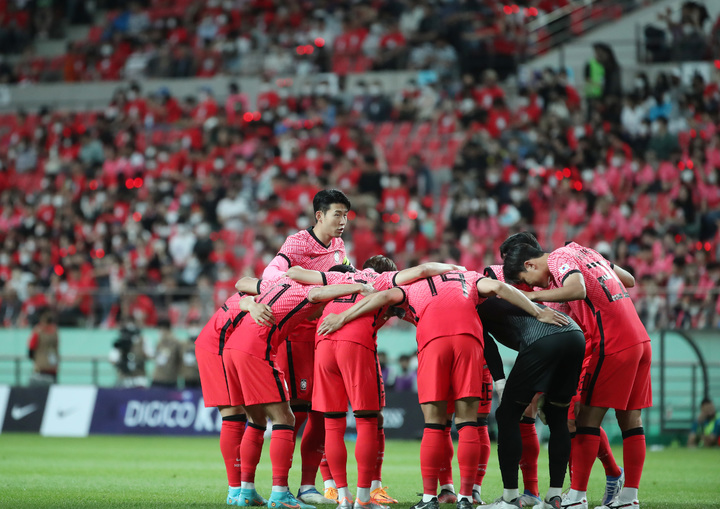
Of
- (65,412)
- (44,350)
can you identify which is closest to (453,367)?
(65,412)

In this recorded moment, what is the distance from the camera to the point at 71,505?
26.8 feet

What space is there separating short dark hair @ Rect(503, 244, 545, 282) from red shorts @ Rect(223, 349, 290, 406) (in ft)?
6.94

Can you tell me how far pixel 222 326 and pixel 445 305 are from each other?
2.26 m

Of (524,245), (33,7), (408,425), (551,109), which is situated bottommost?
(408,425)

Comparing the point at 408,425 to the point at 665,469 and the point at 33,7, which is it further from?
the point at 33,7

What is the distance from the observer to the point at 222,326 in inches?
348

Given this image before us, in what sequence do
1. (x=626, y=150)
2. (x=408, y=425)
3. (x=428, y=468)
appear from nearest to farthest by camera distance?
(x=428, y=468), (x=408, y=425), (x=626, y=150)

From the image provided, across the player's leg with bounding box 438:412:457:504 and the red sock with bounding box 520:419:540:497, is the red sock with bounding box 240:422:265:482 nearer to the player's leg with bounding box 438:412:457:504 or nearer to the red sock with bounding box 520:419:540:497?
the player's leg with bounding box 438:412:457:504

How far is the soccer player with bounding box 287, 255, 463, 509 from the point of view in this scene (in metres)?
7.70

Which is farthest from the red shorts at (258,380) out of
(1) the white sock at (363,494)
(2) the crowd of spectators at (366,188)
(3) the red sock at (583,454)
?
(2) the crowd of spectators at (366,188)

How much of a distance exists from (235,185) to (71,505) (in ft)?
49.6

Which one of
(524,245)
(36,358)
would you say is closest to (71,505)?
(524,245)

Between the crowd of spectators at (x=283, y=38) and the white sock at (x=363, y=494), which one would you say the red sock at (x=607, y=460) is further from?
the crowd of spectators at (x=283, y=38)

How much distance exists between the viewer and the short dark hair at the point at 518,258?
25.9 ft
